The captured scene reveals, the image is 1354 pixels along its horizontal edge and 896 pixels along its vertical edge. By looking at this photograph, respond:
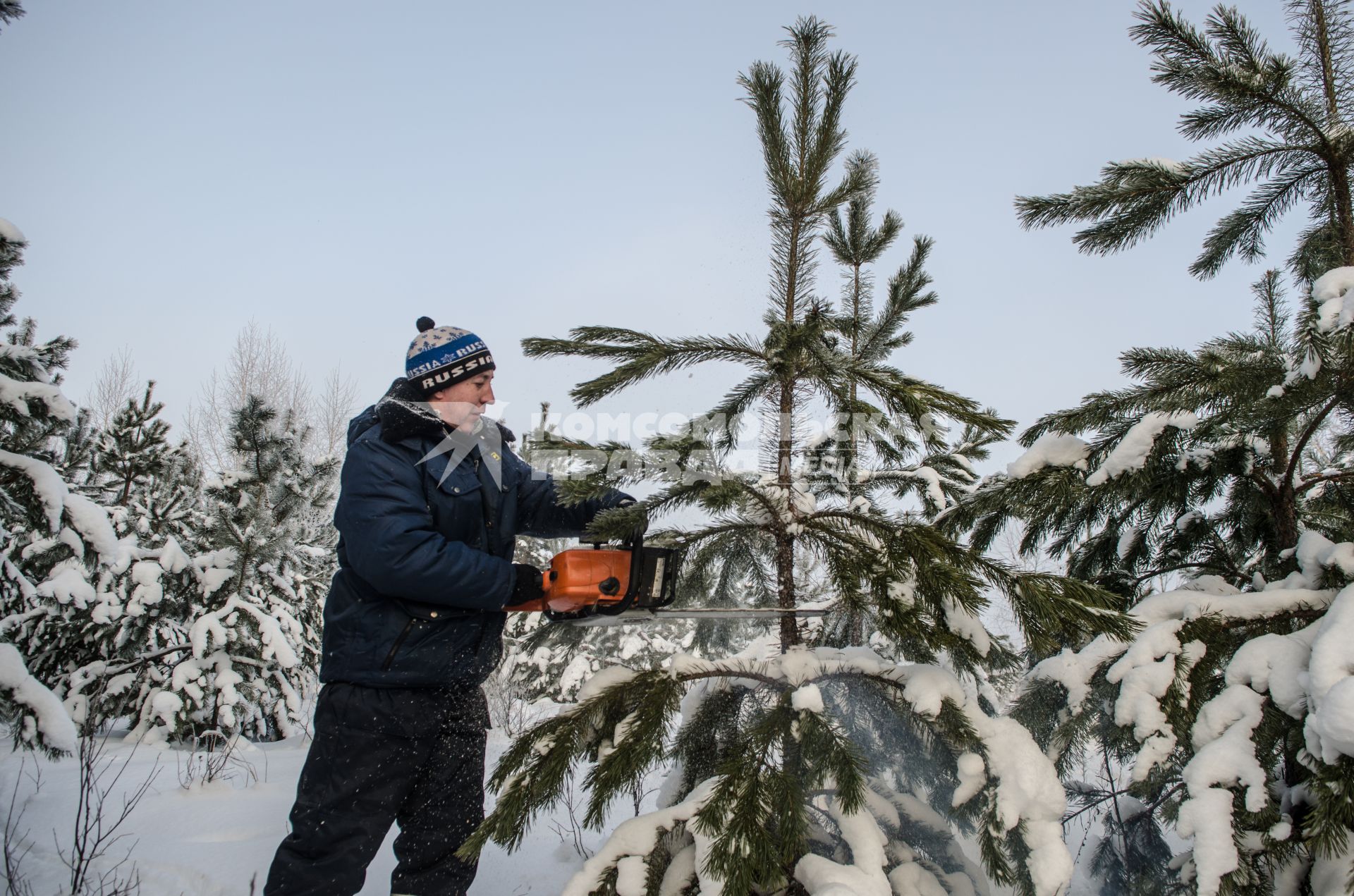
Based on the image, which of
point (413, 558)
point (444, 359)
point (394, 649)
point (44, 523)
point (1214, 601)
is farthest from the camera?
point (44, 523)

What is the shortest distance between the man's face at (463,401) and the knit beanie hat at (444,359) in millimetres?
21

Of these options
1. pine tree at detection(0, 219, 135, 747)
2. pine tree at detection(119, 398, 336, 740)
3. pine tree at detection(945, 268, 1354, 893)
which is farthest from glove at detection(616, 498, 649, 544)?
pine tree at detection(119, 398, 336, 740)

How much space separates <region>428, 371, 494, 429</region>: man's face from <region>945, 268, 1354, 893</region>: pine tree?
5.61 ft

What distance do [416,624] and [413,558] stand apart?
0.29 meters

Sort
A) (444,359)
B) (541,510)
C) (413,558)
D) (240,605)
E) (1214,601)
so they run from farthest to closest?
(240,605) → (541,510) → (444,359) → (413,558) → (1214,601)

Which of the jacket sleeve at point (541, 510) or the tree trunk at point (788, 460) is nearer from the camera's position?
the tree trunk at point (788, 460)

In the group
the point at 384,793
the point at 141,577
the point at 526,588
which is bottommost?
the point at 384,793

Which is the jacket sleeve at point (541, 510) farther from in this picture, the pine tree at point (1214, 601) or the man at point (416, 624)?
the pine tree at point (1214, 601)

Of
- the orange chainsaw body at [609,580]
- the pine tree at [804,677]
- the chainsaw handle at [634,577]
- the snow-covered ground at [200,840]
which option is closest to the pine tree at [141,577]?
the snow-covered ground at [200,840]

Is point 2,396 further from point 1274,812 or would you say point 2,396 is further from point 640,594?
point 1274,812

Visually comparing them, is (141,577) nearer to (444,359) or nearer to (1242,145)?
(444,359)

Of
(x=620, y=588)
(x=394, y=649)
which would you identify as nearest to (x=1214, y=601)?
(x=620, y=588)

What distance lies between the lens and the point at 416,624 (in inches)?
89.0

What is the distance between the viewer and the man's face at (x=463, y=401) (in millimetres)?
2508
